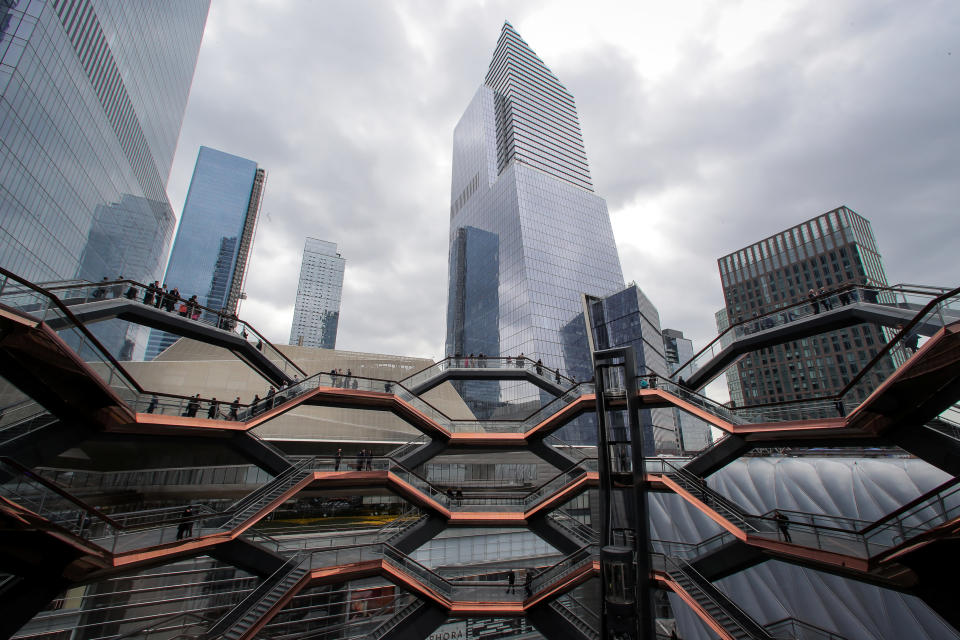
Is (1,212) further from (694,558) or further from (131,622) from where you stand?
(694,558)

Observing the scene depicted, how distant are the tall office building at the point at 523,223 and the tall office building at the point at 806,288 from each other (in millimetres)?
39241

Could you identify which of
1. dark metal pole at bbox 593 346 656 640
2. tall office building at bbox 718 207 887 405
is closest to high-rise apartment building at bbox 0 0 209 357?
dark metal pole at bbox 593 346 656 640

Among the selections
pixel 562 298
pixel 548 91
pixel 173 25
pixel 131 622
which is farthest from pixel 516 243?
pixel 173 25

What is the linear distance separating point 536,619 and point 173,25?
344 feet

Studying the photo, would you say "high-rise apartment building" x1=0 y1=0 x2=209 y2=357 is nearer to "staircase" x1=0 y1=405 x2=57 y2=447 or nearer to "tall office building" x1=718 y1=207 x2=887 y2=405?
"staircase" x1=0 y1=405 x2=57 y2=447

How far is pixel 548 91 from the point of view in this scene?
4434 inches

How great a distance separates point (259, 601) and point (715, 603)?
1676 cm

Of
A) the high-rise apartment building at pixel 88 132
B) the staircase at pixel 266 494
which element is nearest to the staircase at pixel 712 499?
the staircase at pixel 266 494

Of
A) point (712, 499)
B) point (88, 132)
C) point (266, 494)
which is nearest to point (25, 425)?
point (266, 494)

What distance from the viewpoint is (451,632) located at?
26859mm

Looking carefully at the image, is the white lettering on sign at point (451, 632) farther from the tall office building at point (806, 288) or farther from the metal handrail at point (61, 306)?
the tall office building at point (806, 288)

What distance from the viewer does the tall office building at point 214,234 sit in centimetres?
16225

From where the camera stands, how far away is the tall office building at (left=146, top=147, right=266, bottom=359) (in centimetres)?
16225

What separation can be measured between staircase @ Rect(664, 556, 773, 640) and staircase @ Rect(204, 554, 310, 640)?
1520 cm
